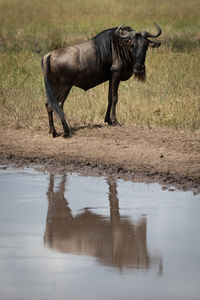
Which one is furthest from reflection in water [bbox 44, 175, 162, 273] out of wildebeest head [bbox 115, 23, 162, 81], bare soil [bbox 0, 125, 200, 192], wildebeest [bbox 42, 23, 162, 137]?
wildebeest head [bbox 115, 23, 162, 81]

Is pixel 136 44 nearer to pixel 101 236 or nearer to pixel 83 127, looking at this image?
pixel 83 127

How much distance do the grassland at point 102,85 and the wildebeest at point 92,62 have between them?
3.48ft

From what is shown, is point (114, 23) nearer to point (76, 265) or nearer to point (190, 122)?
point (190, 122)

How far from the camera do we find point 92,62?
9.86 metres

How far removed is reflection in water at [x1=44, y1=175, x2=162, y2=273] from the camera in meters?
5.00

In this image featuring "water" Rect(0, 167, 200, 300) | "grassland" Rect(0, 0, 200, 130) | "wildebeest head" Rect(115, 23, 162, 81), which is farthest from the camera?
"grassland" Rect(0, 0, 200, 130)

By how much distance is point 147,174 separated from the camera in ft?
26.5

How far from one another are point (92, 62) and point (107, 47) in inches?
12.5

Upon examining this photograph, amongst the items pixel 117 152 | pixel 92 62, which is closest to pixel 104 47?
pixel 92 62

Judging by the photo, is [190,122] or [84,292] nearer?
[84,292]

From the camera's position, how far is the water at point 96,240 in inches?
173

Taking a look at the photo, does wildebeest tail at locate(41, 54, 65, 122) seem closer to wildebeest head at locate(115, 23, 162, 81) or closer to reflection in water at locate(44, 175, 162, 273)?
wildebeest head at locate(115, 23, 162, 81)

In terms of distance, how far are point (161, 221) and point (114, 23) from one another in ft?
57.2

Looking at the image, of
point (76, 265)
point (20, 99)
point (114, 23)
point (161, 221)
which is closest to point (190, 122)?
point (20, 99)
